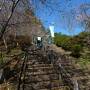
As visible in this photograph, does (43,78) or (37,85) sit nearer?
(37,85)

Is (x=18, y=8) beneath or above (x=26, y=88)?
above

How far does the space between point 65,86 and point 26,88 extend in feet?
6.25

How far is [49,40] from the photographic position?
49.8 metres

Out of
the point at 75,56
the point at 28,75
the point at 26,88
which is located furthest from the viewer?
the point at 75,56

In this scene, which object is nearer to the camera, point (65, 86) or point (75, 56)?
point (65, 86)

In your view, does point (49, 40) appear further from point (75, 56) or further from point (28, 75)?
point (28, 75)

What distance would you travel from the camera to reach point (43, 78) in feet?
54.7

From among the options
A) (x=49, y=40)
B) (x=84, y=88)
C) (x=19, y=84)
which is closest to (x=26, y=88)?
(x=19, y=84)

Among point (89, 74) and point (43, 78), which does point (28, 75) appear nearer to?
point (43, 78)

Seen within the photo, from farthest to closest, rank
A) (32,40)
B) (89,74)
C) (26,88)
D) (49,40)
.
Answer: (32,40)
(49,40)
(89,74)
(26,88)

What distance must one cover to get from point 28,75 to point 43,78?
1.04 m

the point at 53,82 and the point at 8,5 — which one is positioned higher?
the point at 8,5

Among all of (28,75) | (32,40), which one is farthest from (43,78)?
(32,40)

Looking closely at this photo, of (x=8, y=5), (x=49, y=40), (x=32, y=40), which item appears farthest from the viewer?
(x=32, y=40)
